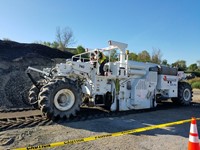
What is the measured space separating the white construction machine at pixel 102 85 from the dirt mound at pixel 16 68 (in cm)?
307

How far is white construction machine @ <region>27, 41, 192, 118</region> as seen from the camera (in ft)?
23.9

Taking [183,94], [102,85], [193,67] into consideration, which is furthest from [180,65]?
[102,85]

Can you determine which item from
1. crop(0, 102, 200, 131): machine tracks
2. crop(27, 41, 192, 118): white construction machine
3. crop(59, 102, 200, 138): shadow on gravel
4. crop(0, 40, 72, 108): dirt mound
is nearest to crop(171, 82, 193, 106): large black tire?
crop(27, 41, 192, 118): white construction machine

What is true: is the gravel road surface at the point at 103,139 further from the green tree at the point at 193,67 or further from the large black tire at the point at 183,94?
the green tree at the point at 193,67

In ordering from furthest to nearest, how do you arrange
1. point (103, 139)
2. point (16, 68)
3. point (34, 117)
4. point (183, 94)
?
point (16, 68), point (183, 94), point (34, 117), point (103, 139)

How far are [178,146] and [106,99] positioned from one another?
4055mm

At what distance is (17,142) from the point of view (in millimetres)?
5160

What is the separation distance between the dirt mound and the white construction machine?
121 inches

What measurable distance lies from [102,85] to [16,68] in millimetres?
8587

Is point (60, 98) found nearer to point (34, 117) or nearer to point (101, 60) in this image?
point (34, 117)

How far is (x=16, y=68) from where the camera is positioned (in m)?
15.3

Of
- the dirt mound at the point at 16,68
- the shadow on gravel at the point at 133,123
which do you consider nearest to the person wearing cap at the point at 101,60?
the shadow on gravel at the point at 133,123

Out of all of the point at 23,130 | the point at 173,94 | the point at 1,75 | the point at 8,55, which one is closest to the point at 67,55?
the point at 8,55

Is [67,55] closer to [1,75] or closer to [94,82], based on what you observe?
[1,75]
